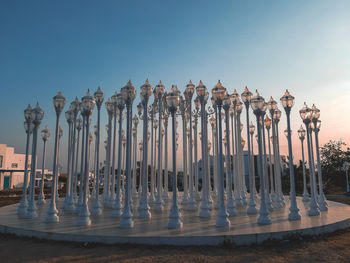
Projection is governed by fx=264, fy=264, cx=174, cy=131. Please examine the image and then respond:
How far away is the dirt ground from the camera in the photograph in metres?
8.46

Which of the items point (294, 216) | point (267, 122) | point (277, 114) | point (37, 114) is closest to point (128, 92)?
point (37, 114)

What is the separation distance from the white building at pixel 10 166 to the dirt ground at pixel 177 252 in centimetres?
5841

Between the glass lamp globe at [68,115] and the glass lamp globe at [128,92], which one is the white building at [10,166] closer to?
the glass lamp globe at [68,115]

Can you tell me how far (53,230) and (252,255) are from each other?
8209 millimetres

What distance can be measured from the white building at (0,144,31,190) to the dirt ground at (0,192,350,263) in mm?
58408

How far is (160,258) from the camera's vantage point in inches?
334

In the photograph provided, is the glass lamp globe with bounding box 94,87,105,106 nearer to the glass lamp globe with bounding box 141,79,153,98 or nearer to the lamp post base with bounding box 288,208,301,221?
the glass lamp globe with bounding box 141,79,153,98

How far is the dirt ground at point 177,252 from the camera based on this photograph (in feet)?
27.8

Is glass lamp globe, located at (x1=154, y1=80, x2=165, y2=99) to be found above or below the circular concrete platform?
above

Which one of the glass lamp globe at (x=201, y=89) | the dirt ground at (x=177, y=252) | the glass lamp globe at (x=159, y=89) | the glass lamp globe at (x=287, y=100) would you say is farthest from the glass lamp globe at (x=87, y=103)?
the glass lamp globe at (x=287, y=100)

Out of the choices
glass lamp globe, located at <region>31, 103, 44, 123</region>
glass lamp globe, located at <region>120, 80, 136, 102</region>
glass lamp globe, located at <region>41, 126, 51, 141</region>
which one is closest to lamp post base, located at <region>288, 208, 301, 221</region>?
glass lamp globe, located at <region>120, 80, 136, 102</region>

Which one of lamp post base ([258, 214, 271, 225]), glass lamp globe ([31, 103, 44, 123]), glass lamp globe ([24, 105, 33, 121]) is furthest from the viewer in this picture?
glass lamp globe ([24, 105, 33, 121])

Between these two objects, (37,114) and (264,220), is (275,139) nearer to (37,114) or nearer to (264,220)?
(264,220)

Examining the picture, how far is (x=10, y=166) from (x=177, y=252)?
73.5 metres
